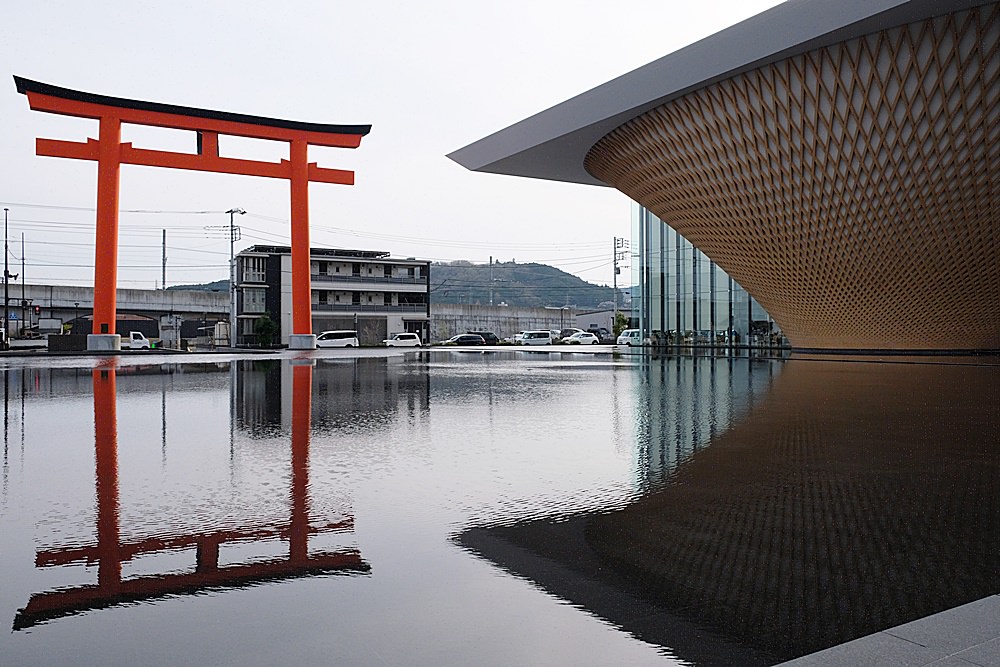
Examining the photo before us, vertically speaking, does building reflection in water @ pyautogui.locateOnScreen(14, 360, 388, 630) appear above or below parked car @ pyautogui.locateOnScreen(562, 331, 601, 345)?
below

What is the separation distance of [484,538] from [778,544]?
132 centimetres

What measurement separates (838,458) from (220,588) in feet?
15.1

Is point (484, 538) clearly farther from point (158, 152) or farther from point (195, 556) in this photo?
point (158, 152)

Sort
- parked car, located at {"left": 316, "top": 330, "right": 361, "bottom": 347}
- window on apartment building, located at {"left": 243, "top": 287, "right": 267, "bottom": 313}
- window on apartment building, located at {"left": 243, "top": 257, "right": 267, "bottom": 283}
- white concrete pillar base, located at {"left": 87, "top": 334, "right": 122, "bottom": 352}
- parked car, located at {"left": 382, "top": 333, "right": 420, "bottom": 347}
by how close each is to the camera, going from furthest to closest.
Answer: window on apartment building, located at {"left": 243, "top": 257, "right": 267, "bottom": 283}, window on apartment building, located at {"left": 243, "top": 287, "right": 267, "bottom": 313}, parked car, located at {"left": 382, "top": 333, "right": 420, "bottom": 347}, parked car, located at {"left": 316, "top": 330, "right": 361, "bottom": 347}, white concrete pillar base, located at {"left": 87, "top": 334, "right": 122, "bottom": 352}

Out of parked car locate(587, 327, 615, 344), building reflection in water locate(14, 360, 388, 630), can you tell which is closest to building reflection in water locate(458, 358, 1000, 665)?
building reflection in water locate(14, 360, 388, 630)

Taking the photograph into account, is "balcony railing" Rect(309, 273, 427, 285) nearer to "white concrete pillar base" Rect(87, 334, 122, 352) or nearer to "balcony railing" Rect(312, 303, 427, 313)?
"balcony railing" Rect(312, 303, 427, 313)

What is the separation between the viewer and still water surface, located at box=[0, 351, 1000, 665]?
2498 millimetres

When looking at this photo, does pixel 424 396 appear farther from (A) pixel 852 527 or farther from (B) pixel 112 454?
(A) pixel 852 527

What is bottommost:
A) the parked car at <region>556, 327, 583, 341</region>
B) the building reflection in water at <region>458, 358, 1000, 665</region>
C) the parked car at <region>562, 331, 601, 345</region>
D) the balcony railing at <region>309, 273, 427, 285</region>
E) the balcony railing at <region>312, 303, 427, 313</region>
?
the building reflection in water at <region>458, 358, 1000, 665</region>

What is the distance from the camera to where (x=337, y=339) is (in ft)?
174

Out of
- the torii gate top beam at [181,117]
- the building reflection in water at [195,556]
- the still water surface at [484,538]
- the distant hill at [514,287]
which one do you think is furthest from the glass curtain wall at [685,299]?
the distant hill at [514,287]

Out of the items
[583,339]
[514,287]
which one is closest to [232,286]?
[583,339]

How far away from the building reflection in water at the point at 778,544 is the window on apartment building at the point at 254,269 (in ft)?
183

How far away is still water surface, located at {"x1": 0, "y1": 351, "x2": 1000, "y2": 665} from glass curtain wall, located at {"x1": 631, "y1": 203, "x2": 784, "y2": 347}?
32408 mm
